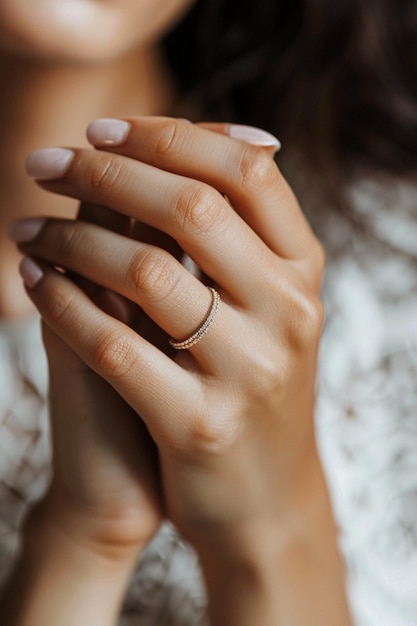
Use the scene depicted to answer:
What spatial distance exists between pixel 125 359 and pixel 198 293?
0.27 feet

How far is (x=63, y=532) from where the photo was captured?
2.73ft

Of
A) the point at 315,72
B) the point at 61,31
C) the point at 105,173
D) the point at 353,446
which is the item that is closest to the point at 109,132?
the point at 105,173

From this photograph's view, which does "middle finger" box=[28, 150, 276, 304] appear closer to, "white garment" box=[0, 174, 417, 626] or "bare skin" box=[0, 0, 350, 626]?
"bare skin" box=[0, 0, 350, 626]

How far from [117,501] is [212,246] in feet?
1.00

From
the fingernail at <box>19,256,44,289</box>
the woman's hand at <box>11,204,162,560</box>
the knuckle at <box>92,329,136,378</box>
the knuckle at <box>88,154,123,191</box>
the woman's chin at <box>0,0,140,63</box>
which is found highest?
the woman's chin at <box>0,0,140,63</box>

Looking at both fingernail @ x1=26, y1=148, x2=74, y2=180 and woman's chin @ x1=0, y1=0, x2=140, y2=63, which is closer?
fingernail @ x1=26, y1=148, x2=74, y2=180

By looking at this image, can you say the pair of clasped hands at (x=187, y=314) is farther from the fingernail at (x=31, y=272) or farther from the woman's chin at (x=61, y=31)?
the woman's chin at (x=61, y=31)

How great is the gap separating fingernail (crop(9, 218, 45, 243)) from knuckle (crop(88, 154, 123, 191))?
0.27ft

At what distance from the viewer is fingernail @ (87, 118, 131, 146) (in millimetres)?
690

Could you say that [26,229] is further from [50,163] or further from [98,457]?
[98,457]

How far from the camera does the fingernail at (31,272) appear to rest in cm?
71

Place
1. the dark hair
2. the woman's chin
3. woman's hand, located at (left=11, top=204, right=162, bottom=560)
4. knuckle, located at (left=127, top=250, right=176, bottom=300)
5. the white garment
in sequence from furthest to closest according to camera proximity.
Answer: the dark hair, the white garment, the woman's chin, woman's hand, located at (left=11, top=204, right=162, bottom=560), knuckle, located at (left=127, top=250, right=176, bottom=300)

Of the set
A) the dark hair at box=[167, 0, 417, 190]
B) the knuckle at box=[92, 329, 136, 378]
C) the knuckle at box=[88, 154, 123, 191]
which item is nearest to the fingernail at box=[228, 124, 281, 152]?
the knuckle at box=[88, 154, 123, 191]

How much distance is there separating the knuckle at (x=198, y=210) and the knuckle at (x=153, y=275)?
1.3 inches
